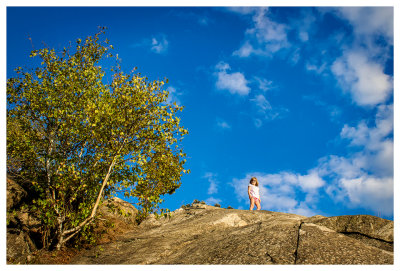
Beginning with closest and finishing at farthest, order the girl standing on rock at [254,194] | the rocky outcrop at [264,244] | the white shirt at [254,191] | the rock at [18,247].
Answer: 1. the rocky outcrop at [264,244]
2. the rock at [18,247]
3. the girl standing on rock at [254,194]
4. the white shirt at [254,191]

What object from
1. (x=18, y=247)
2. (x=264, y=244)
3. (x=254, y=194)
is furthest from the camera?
(x=254, y=194)

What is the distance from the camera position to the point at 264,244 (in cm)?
1165

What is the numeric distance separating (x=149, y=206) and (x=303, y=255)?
9.09 meters

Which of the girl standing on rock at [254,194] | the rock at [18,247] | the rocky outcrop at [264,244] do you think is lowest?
the rock at [18,247]

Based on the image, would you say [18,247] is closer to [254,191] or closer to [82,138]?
[82,138]

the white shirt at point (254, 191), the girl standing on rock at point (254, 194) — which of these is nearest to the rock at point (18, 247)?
→ the girl standing on rock at point (254, 194)

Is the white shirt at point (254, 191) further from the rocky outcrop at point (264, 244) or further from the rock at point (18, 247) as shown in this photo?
the rock at point (18, 247)

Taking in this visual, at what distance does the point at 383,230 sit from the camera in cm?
1177

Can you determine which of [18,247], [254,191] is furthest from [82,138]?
[254,191]

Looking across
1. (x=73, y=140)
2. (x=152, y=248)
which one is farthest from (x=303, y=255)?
(x=73, y=140)

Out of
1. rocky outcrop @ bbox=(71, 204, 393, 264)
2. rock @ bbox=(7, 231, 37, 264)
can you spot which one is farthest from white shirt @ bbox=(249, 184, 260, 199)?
rock @ bbox=(7, 231, 37, 264)

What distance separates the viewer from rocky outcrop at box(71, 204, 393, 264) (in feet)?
33.7

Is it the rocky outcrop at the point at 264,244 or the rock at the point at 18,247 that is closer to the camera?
the rocky outcrop at the point at 264,244

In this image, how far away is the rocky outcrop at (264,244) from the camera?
33.7 feet
